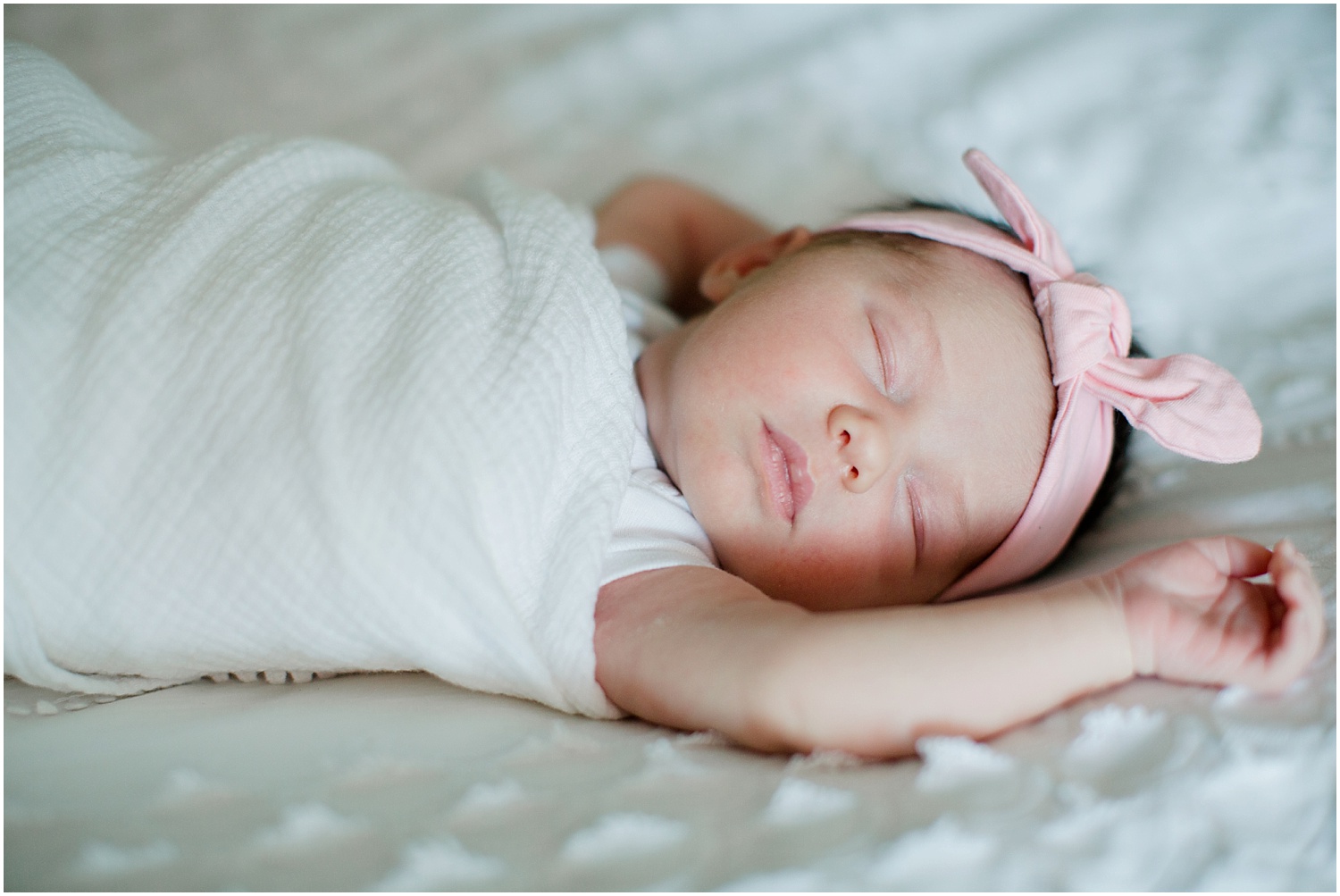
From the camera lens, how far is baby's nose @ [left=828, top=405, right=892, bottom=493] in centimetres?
87

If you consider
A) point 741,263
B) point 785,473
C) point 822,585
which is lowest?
point 822,585

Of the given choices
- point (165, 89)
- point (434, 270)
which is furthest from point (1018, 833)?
point (165, 89)

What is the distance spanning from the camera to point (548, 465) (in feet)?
2.61

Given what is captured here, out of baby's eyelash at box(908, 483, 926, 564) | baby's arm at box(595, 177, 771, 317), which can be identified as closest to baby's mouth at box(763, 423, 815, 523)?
baby's eyelash at box(908, 483, 926, 564)

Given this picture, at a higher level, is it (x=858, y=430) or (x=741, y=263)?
(x=741, y=263)

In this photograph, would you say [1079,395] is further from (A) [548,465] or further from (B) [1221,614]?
(A) [548,465]

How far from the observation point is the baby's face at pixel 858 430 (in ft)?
3.02

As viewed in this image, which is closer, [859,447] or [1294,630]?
[1294,630]

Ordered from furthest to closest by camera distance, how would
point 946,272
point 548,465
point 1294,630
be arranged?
point 946,272, point 548,465, point 1294,630

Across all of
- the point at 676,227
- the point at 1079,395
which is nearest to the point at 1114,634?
the point at 1079,395

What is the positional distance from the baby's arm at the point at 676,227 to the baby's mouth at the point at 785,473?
0.60 m

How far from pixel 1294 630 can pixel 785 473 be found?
43cm

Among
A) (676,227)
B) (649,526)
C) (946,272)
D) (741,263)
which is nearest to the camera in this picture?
(649,526)

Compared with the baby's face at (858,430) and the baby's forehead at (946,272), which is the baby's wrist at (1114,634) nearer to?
the baby's face at (858,430)
